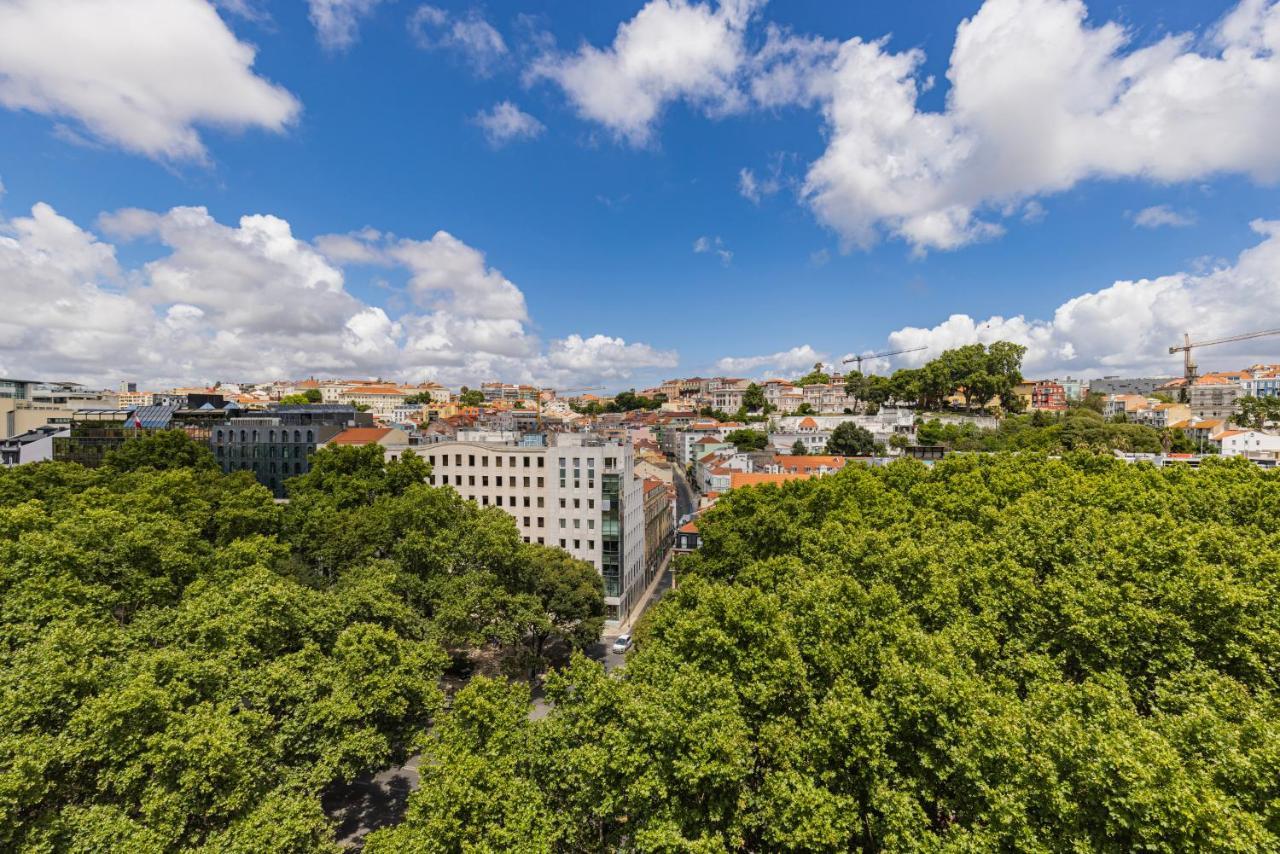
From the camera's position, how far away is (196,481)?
44938 mm

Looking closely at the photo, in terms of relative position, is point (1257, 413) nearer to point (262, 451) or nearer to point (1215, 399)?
point (1215, 399)

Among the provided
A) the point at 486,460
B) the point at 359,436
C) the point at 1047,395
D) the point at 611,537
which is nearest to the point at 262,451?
the point at 359,436

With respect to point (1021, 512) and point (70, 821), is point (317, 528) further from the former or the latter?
point (1021, 512)

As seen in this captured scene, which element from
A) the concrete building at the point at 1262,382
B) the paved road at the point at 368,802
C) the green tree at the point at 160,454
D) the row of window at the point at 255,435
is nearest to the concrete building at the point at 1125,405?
the concrete building at the point at 1262,382

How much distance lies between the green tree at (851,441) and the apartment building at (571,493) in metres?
59.8

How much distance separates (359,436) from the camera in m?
69.8

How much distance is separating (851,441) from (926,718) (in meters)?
90.1

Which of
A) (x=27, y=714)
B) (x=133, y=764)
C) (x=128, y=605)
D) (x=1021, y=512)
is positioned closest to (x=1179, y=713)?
(x=1021, y=512)

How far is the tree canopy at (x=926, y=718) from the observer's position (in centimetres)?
→ 1149

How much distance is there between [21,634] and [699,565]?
3002cm

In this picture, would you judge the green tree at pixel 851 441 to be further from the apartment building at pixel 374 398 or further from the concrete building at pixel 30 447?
the apartment building at pixel 374 398

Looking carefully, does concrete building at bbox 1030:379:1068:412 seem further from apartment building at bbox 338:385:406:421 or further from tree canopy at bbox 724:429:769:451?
apartment building at bbox 338:385:406:421

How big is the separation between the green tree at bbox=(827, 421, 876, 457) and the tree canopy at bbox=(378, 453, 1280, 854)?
251ft

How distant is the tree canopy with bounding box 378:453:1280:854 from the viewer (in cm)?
1149
